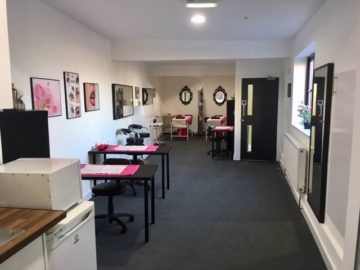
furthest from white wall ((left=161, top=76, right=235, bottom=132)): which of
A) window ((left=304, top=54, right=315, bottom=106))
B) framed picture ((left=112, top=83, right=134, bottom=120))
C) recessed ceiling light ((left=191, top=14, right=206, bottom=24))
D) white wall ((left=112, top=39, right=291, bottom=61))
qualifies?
recessed ceiling light ((left=191, top=14, right=206, bottom=24))

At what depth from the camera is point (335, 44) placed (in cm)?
281

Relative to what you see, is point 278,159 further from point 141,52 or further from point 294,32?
point 141,52

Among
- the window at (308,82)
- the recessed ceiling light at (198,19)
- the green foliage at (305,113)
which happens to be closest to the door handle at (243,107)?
the window at (308,82)

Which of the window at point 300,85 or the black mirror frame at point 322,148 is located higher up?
the window at point 300,85

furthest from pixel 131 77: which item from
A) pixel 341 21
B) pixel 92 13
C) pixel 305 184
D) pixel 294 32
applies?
pixel 341 21

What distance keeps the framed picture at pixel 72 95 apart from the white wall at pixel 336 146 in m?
3.07

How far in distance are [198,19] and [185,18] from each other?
18 cm

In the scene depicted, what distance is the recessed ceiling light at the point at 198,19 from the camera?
3.77 metres

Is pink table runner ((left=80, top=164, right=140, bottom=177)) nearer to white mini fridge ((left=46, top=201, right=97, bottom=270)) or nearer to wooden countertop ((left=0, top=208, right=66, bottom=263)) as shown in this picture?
white mini fridge ((left=46, top=201, right=97, bottom=270))

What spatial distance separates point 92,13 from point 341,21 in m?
2.75

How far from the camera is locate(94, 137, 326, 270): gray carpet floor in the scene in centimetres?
278

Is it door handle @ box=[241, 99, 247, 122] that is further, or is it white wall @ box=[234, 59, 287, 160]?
door handle @ box=[241, 99, 247, 122]

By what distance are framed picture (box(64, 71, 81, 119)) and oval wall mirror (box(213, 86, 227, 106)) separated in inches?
302

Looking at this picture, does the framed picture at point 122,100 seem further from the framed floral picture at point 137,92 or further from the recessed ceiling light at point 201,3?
the recessed ceiling light at point 201,3
